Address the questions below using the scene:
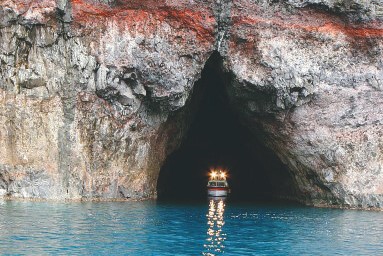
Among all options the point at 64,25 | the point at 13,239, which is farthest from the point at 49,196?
the point at 13,239

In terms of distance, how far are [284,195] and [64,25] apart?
23.3 meters

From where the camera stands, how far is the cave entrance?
1827 inches

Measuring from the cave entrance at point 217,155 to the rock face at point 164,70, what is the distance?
10.4 feet

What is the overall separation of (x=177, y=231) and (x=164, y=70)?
1470 cm

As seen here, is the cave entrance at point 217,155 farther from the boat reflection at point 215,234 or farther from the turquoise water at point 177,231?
the turquoise water at point 177,231

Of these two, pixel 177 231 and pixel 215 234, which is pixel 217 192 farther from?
pixel 215 234

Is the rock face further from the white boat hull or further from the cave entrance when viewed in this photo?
the white boat hull

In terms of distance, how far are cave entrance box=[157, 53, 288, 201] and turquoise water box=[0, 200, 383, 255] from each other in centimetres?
1187

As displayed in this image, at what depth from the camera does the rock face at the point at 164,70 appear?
37344 mm

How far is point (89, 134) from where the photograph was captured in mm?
38156

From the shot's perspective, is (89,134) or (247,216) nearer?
(247,216)

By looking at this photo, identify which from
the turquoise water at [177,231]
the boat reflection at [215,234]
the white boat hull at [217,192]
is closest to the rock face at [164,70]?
the turquoise water at [177,231]

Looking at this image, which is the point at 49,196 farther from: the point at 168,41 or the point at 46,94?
the point at 168,41

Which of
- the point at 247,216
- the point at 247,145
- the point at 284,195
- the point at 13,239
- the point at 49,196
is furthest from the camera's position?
the point at 247,145
